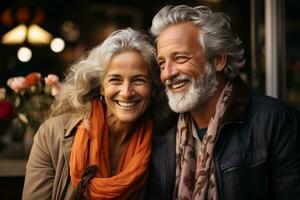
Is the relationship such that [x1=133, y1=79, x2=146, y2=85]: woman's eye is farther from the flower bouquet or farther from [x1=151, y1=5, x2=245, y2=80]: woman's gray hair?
the flower bouquet

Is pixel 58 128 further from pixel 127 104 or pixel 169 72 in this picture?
pixel 169 72

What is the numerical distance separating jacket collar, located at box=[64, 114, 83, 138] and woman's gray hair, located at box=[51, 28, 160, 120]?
0.03m

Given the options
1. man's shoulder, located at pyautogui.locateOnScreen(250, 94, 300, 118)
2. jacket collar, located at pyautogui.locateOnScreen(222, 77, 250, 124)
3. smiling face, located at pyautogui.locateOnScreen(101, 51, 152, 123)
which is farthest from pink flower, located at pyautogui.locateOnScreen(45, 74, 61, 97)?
man's shoulder, located at pyautogui.locateOnScreen(250, 94, 300, 118)

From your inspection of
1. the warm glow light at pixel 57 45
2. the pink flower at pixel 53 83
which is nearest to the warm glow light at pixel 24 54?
the warm glow light at pixel 57 45

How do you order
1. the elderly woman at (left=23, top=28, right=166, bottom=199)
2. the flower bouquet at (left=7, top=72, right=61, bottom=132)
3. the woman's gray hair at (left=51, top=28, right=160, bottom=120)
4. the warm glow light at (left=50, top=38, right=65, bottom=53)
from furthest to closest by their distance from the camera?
the warm glow light at (left=50, top=38, right=65, bottom=53) < the flower bouquet at (left=7, top=72, right=61, bottom=132) < the woman's gray hair at (left=51, top=28, right=160, bottom=120) < the elderly woman at (left=23, top=28, right=166, bottom=199)

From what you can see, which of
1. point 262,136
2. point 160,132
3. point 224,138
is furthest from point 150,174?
point 262,136

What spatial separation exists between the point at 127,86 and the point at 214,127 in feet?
1.79

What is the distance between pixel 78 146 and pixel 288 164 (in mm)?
1163

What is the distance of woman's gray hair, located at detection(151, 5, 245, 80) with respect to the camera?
281 centimetres

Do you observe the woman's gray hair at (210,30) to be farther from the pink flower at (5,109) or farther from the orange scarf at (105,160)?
the pink flower at (5,109)

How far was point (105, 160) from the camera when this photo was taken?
2922 mm

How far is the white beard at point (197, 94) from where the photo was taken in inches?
108

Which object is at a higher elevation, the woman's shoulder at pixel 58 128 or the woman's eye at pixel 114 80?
the woman's eye at pixel 114 80

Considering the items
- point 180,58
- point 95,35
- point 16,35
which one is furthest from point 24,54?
point 180,58
